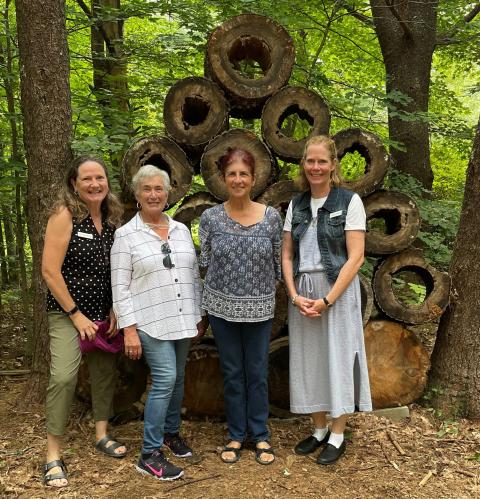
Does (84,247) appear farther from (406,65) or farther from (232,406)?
(406,65)

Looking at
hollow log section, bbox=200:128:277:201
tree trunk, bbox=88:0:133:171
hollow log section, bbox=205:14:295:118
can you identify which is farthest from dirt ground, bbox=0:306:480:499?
hollow log section, bbox=205:14:295:118

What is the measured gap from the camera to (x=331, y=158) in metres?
3.05

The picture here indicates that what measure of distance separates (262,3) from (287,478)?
15.1 feet

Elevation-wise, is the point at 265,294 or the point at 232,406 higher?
the point at 265,294

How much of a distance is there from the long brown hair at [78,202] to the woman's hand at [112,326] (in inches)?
22.4

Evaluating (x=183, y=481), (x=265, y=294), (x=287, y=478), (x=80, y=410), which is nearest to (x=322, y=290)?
(x=265, y=294)

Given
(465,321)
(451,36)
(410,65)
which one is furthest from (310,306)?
(451,36)

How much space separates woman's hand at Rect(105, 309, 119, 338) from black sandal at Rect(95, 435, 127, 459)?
0.78 m

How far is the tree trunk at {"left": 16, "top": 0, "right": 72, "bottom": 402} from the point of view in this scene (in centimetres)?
360

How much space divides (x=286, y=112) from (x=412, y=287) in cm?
226

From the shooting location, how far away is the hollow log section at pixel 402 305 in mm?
3773

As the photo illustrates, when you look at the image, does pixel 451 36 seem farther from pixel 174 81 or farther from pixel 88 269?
pixel 88 269

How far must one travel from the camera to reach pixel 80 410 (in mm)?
3812

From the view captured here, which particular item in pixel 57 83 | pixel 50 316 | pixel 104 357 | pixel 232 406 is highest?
pixel 57 83
